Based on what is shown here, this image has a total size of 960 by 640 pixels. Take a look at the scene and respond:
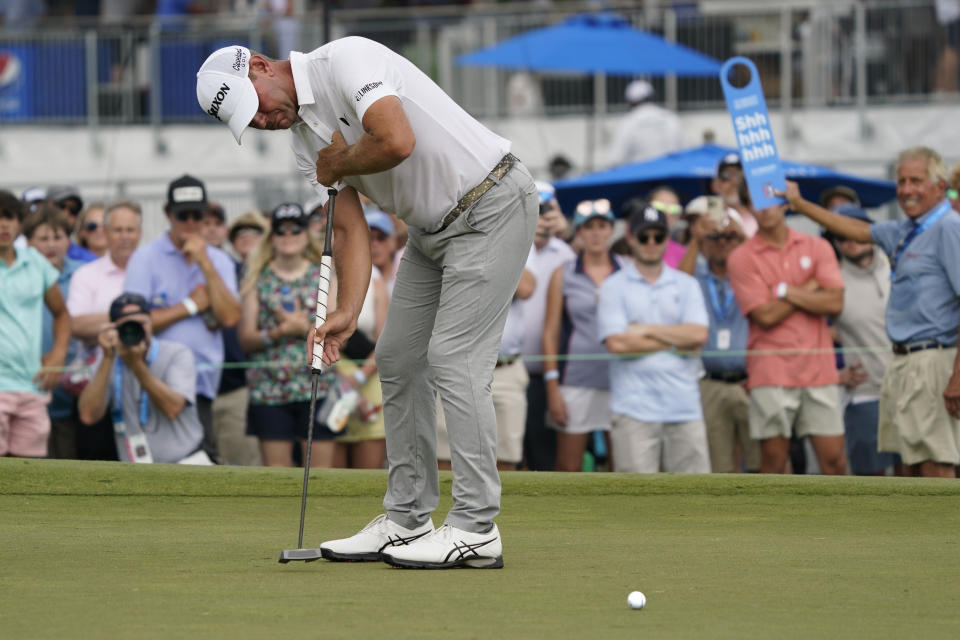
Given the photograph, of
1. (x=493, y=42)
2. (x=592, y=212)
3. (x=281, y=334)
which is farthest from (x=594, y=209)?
(x=493, y=42)

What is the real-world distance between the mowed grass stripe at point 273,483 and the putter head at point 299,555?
1.58 metres

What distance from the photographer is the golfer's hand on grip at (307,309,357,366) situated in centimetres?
583

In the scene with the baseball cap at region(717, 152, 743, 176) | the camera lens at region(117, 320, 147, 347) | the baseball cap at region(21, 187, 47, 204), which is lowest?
the camera lens at region(117, 320, 147, 347)

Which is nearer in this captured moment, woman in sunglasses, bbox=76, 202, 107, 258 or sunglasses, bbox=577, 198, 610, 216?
sunglasses, bbox=577, 198, 610, 216

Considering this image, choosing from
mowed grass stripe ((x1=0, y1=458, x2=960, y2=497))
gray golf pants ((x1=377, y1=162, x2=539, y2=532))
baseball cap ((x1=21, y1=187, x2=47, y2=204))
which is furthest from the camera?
baseball cap ((x1=21, y1=187, x2=47, y2=204))

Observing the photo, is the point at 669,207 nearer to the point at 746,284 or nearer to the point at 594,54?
the point at 746,284

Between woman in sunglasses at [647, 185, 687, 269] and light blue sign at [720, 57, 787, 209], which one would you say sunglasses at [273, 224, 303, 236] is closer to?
woman in sunglasses at [647, 185, 687, 269]

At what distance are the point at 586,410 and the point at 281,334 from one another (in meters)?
2.08

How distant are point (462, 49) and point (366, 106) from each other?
44.4 ft

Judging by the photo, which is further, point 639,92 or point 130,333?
point 639,92

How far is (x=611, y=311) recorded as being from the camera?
33.4 feet

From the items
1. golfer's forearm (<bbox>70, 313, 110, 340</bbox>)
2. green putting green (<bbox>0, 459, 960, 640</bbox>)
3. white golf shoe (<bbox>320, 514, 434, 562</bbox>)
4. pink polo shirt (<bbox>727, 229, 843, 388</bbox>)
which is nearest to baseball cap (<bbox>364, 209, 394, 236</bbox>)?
golfer's forearm (<bbox>70, 313, 110, 340</bbox>)

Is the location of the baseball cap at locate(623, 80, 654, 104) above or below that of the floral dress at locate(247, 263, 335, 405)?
above

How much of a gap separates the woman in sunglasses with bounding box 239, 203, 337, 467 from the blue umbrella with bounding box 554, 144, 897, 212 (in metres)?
4.01
